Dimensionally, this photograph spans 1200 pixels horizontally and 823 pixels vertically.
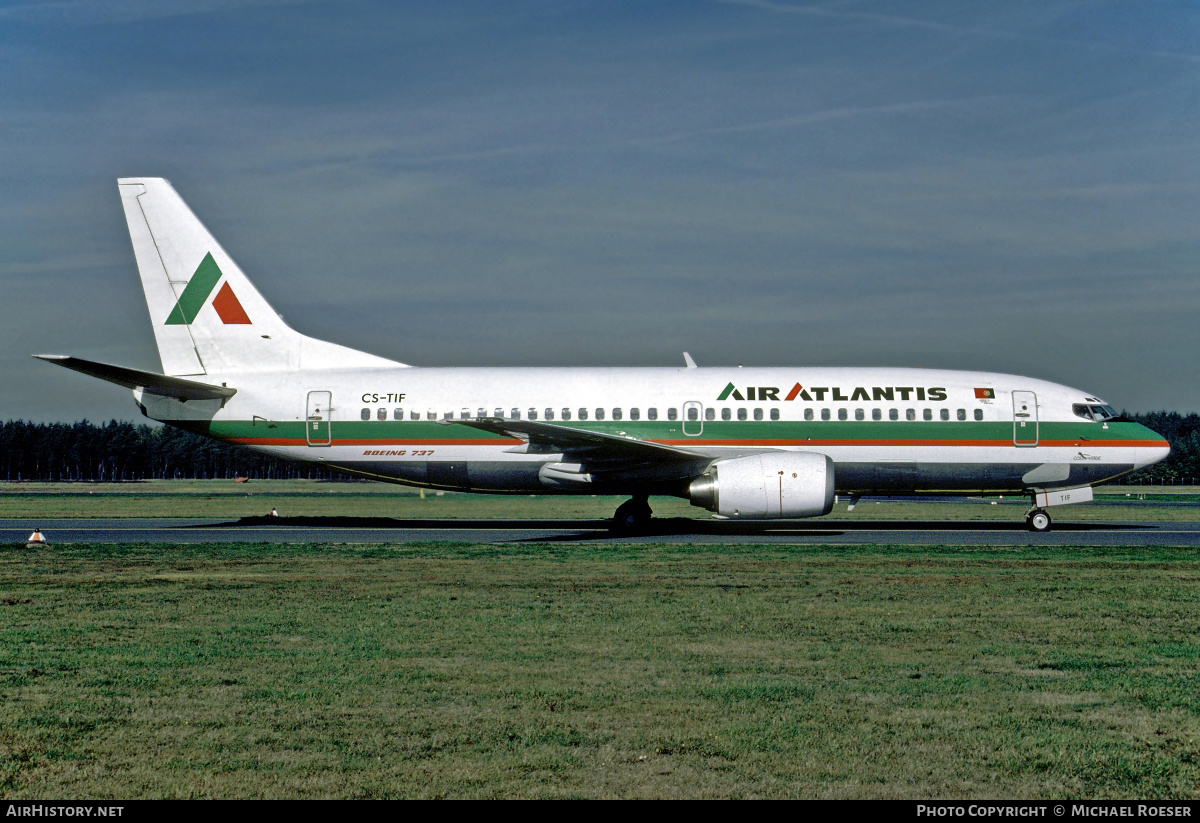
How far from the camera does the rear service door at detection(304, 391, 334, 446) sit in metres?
26.5

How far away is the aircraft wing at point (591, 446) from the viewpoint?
77.4 ft

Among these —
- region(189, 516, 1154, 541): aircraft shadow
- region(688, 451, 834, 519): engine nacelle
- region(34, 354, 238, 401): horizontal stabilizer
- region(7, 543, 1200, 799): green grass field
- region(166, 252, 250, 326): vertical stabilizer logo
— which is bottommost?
region(189, 516, 1154, 541): aircraft shadow

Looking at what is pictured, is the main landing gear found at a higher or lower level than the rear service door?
lower

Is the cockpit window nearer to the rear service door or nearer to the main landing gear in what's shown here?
the main landing gear

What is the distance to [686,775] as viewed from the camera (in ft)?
19.3

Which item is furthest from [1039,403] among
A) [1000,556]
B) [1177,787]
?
[1177,787]

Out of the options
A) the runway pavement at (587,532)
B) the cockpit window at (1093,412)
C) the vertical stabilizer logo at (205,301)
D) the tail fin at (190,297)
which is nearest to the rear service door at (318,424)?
the tail fin at (190,297)

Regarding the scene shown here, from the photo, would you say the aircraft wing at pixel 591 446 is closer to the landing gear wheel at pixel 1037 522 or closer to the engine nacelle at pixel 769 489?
the engine nacelle at pixel 769 489

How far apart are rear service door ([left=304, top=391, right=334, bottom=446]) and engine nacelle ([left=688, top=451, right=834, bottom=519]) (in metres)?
9.88

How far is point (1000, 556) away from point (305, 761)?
632 inches

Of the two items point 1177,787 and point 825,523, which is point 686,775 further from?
point 825,523

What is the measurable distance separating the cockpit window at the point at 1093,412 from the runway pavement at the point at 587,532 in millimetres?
2917

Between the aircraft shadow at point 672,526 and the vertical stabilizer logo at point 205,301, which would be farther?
the vertical stabilizer logo at point 205,301

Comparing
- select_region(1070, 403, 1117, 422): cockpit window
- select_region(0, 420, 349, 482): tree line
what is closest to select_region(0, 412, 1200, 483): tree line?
select_region(0, 420, 349, 482): tree line
